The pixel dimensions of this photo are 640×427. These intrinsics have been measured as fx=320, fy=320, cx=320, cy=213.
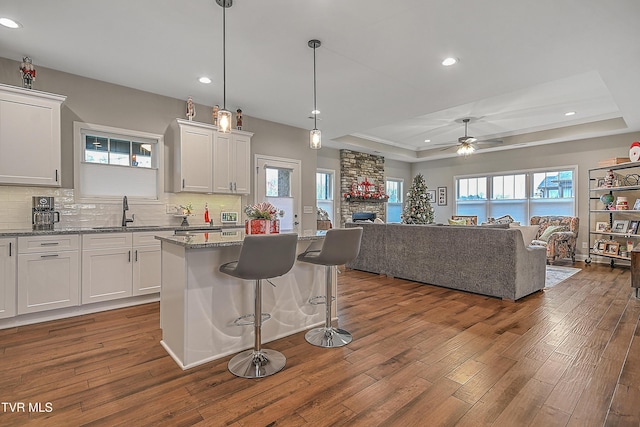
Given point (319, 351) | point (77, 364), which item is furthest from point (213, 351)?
point (77, 364)

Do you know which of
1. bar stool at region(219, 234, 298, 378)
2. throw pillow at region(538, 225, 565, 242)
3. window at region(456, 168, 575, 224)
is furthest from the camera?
window at region(456, 168, 575, 224)

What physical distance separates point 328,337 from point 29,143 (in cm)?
366

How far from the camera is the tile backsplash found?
348 cm

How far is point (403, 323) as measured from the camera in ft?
10.5

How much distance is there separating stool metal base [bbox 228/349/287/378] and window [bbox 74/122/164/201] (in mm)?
2929

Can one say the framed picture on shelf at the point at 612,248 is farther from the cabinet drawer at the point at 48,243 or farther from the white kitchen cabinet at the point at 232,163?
the cabinet drawer at the point at 48,243

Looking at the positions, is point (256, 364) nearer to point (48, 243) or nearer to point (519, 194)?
point (48, 243)

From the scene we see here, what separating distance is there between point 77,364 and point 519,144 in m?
8.79

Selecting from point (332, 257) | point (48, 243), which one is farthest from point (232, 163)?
point (332, 257)

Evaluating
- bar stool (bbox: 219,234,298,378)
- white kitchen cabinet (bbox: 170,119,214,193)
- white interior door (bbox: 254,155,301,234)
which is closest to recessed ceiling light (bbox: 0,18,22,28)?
white kitchen cabinet (bbox: 170,119,214,193)

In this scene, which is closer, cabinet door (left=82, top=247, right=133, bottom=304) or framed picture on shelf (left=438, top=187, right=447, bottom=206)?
cabinet door (left=82, top=247, right=133, bottom=304)

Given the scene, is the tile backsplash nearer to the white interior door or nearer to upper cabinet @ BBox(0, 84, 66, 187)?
upper cabinet @ BBox(0, 84, 66, 187)

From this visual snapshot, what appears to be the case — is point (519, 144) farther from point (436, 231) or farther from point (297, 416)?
point (297, 416)

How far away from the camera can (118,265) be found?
12.1ft
